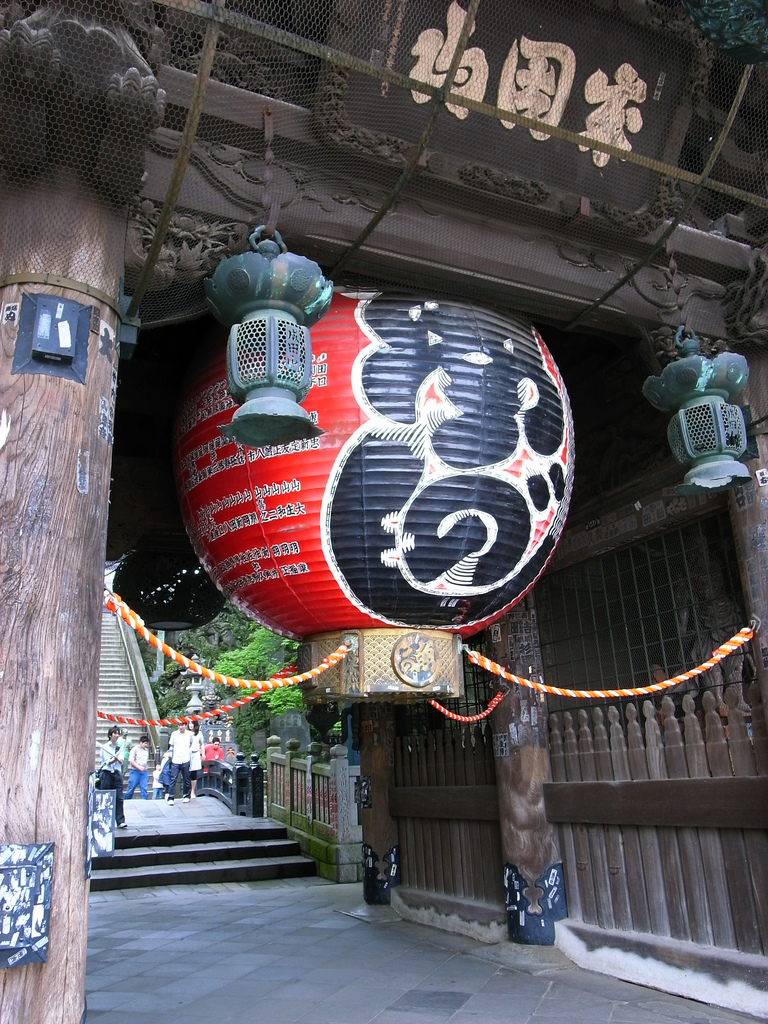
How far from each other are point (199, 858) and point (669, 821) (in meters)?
7.74

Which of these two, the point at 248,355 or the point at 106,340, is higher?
the point at 106,340

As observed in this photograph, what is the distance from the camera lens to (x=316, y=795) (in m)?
11.3

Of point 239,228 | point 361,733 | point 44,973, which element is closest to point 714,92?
point 239,228

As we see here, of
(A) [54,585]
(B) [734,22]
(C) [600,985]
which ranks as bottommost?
(C) [600,985]

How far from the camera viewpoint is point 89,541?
2.93 meters

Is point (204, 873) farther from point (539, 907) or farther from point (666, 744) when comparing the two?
point (666, 744)

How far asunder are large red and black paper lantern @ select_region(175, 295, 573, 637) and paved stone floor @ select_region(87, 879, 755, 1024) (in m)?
2.23

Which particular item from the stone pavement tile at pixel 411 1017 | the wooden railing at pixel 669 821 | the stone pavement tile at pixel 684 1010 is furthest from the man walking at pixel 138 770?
the stone pavement tile at pixel 684 1010

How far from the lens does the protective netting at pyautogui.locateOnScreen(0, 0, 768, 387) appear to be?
307cm

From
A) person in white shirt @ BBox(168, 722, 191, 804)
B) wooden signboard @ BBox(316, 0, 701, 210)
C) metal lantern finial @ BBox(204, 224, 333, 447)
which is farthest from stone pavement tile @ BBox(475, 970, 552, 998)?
person in white shirt @ BBox(168, 722, 191, 804)

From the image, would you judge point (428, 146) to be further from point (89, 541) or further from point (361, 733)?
point (361, 733)

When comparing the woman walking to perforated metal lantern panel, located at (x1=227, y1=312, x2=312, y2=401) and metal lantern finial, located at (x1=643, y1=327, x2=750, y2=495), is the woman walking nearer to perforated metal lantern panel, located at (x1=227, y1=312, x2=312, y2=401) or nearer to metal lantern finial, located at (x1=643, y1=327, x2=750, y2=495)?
metal lantern finial, located at (x1=643, y1=327, x2=750, y2=495)

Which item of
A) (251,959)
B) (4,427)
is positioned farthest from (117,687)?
(4,427)

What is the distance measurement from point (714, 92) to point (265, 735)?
21.3 m
